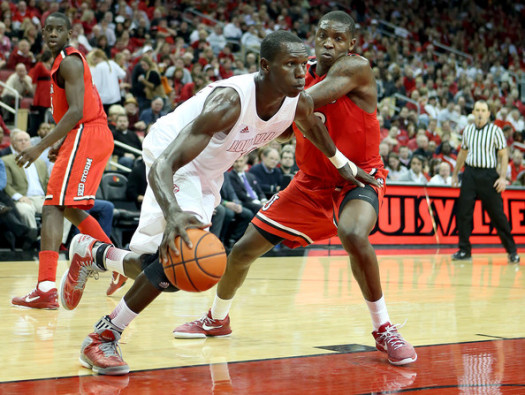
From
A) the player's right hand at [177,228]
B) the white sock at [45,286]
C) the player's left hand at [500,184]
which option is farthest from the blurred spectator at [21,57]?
the player's right hand at [177,228]

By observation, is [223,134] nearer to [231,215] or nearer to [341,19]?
[341,19]

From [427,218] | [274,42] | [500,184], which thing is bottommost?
[427,218]

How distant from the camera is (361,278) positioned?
3664 millimetres

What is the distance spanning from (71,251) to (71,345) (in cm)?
59

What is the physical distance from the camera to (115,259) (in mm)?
3740

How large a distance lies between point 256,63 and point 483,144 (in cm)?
717

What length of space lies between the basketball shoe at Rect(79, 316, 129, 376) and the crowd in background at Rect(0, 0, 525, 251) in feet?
20.2

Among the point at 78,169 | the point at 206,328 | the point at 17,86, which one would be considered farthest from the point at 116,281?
the point at 17,86

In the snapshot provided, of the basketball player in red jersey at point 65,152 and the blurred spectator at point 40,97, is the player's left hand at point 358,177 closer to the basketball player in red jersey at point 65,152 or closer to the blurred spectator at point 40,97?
the basketball player in red jersey at point 65,152

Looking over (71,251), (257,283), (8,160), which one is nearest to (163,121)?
(71,251)

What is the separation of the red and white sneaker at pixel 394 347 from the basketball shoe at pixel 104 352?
3.85ft

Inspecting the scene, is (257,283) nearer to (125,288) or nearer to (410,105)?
(125,288)

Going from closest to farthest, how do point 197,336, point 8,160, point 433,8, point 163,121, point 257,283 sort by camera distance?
point 163,121, point 197,336, point 257,283, point 8,160, point 433,8

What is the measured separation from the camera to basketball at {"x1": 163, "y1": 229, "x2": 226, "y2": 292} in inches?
111
